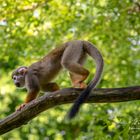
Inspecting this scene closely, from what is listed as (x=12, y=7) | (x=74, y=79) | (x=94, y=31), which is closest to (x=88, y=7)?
(x=94, y=31)

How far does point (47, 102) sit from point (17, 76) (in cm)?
153

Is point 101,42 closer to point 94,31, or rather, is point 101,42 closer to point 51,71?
point 94,31

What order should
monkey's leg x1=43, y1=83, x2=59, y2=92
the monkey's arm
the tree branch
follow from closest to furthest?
the tree branch < the monkey's arm < monkey's leg x1=43, y1=83, x2=59, y2=92

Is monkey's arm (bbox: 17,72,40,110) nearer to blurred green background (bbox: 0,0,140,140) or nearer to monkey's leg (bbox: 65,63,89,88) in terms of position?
monkey's leg (bbox: 65,63,89,88)

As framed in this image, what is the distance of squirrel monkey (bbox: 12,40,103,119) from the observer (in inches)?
213

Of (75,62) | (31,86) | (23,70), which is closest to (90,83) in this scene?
(75,62)

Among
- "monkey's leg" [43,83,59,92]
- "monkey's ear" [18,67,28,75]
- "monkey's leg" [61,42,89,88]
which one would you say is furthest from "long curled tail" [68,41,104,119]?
"monkey's ear" [18,67,28,75]

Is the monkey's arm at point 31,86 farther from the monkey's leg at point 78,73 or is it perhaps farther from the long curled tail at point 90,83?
the long curled tail at point 90,83

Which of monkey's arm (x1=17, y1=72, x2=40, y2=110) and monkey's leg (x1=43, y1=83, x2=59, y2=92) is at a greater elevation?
monkey's arm (x1=17, y1=72, x2=40, y2=110)

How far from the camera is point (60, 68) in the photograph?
6047mm

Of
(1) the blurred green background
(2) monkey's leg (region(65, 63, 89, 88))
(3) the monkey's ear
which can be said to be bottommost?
(1) the blurred green background

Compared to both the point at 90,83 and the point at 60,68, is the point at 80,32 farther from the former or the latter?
the point at 90,83

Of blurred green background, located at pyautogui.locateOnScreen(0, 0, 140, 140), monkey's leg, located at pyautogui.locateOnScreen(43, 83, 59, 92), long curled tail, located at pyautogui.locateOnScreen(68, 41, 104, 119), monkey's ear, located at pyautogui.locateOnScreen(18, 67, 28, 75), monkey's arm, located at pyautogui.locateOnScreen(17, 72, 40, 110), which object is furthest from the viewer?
blurred green background, located at pyautogui.locateOnScreen(0, 0, 140, 140)

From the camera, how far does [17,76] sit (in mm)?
6375
